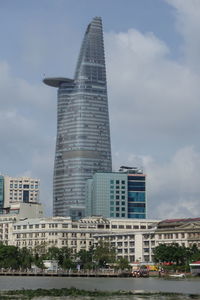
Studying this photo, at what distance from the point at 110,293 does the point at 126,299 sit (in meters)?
10.7

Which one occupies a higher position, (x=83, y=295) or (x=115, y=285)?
(x=115, y=285)

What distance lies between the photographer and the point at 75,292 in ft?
383

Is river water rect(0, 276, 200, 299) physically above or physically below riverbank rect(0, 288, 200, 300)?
above

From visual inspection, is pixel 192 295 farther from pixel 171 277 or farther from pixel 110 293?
pixel 171 277

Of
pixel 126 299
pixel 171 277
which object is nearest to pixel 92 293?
pixel 126 299

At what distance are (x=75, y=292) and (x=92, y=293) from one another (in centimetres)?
292

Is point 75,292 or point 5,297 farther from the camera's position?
point 75,292

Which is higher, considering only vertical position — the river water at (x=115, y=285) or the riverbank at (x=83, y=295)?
the river water at (x=115, y=285)

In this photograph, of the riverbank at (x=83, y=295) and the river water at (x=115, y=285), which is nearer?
the riverbank at (x=83, y=295)

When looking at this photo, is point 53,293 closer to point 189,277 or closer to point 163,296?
point 163,296

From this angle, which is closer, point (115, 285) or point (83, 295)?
point (83, 295)

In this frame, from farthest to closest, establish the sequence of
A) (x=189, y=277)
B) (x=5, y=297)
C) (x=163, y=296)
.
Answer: (x=189, y=277) < (x=163, y=296) < (x=5, y=297)

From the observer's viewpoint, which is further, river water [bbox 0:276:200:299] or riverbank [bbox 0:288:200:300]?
river water [bbox 0:276:200:299]

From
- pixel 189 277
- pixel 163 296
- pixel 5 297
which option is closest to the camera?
Result: pixel 5 297
